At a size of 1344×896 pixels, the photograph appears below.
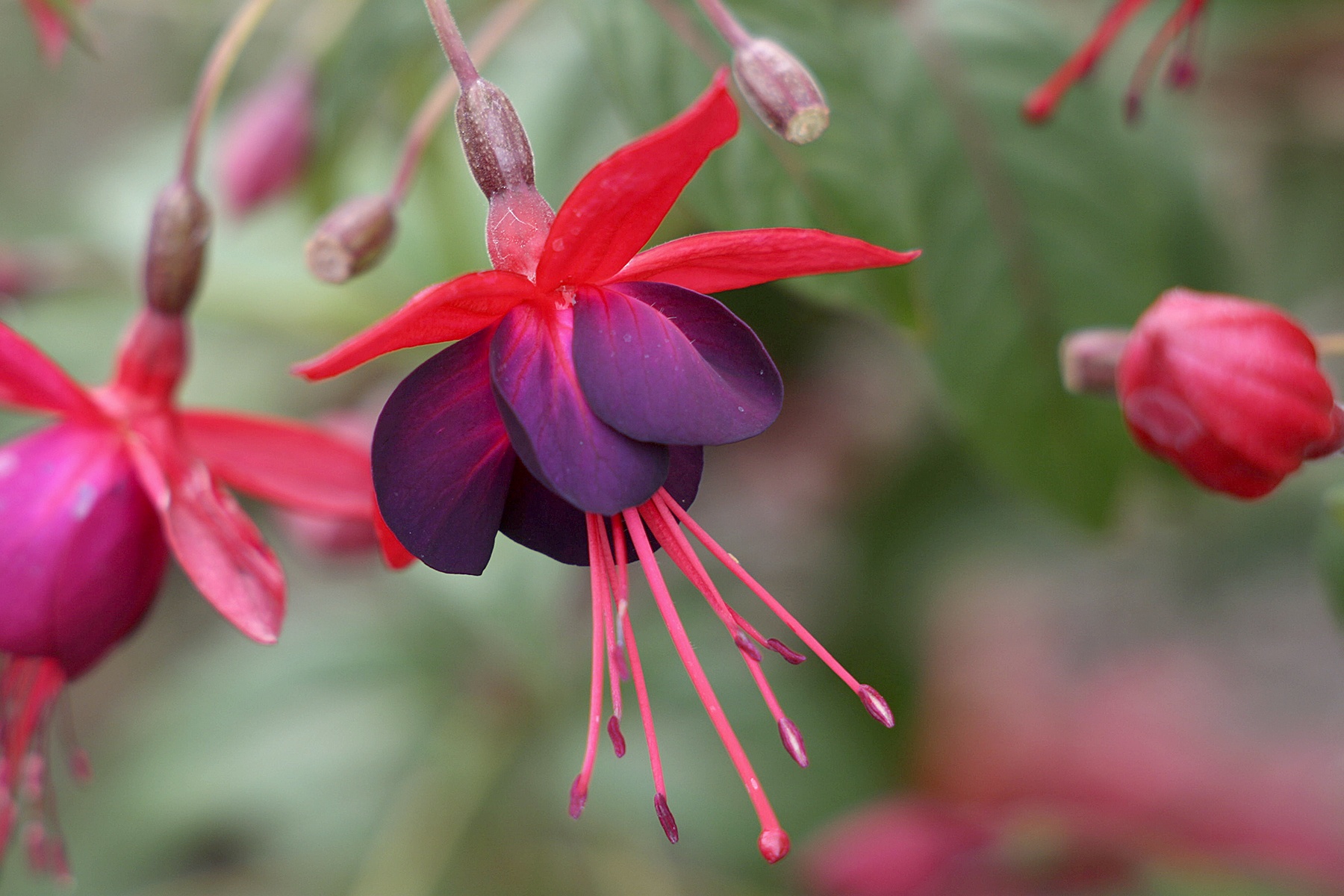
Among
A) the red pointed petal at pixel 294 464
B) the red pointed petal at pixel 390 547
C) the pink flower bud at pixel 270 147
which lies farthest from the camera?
the pink flower bud at pixel 270 147

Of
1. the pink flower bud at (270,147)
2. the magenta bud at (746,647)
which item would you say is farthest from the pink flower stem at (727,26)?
the pink flower bud at (270,147)

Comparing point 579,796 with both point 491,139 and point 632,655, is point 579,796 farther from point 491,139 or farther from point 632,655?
point 491,139

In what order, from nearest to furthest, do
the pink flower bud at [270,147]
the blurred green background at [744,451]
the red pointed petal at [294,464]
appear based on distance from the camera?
the red pointed petal at [294,464] < the blurred green background at [744,451] < the pink flower bud at [270,147]

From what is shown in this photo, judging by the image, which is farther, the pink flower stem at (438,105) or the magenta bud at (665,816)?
the pink flower stem at (438,105)

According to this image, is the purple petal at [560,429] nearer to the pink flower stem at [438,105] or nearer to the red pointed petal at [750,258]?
the red pointed petal at [750,258]

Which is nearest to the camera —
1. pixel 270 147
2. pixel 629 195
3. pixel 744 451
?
pixel 629 195

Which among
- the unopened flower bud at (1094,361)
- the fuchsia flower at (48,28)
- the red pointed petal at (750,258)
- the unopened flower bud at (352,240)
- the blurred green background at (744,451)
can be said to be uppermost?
the red pointed petal at (750,258)

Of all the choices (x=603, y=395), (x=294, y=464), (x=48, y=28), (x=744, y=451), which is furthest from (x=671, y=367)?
(x=744, y=451)

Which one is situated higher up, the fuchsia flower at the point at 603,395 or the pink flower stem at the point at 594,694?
the fuchsia flower at the point at 603,395
